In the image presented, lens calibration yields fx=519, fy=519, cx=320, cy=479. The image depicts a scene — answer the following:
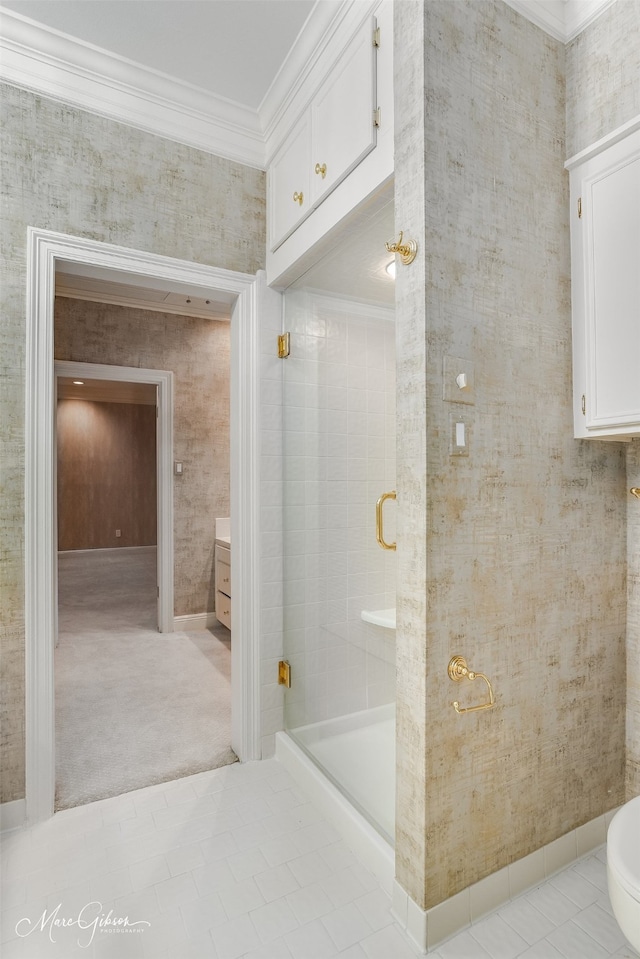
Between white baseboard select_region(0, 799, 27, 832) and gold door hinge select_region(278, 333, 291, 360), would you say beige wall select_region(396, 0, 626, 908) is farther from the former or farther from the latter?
white baseboard select_region(0, 799, 27, 832)

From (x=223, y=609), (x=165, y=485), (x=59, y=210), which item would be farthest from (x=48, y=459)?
(x=223, y=609)

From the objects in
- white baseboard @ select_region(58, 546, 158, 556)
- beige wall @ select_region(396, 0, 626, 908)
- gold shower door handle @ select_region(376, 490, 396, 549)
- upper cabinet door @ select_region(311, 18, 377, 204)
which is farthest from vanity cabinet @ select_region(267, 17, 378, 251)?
white baseboard @ select_region(58, 546, 158, 556)

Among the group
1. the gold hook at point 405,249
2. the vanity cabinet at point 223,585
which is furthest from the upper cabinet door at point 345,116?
the vanity cabinet at point 223,585

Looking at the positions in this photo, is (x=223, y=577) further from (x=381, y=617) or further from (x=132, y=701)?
(x=381, y=617)

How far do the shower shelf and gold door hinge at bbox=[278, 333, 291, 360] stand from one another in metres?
1.15

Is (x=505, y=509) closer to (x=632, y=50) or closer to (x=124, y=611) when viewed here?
(x=632, y=50)

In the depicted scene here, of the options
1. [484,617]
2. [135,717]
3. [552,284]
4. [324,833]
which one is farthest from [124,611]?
[552,284]

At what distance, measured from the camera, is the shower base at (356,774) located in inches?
63.9

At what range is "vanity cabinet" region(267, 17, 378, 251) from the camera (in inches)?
63.1

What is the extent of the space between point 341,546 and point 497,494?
0.72 metres

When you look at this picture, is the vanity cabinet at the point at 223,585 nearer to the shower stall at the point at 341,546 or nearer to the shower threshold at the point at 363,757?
the shower stall at the point at 341,546

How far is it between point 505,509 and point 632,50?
1.35 m

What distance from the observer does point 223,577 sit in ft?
13.4

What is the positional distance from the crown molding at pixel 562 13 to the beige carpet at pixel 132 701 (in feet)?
9.63
